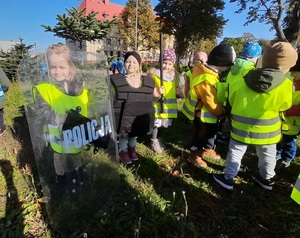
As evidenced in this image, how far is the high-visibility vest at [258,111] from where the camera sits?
7.47 feet

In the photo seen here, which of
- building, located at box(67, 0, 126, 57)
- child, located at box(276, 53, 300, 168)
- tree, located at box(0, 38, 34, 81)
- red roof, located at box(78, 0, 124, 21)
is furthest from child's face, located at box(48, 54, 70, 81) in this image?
red roof, located at box(78, 0, 124, 21)

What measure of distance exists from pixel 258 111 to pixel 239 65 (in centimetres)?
90

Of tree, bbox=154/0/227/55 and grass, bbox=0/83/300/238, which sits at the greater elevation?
tree, bbox=154/0/227/55

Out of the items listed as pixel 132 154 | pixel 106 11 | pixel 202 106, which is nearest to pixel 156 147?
pixel 132 154

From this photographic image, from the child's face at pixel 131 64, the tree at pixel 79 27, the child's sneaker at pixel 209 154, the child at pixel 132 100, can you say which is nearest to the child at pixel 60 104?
the child at pixel 132 100

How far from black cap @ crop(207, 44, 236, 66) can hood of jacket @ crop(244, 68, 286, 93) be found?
85 centimetres

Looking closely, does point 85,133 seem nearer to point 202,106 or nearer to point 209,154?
point 202,106

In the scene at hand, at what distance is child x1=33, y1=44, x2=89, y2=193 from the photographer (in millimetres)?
1824

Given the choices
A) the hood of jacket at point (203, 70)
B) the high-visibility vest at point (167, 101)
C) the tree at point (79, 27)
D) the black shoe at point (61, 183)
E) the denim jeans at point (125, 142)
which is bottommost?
the denim jeans at point (125, 142)

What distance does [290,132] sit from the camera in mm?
3051

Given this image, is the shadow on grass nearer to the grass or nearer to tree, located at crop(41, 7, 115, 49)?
the grass

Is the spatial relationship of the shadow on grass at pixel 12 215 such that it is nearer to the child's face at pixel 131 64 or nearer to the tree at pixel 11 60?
the child's face at pixel 131 64

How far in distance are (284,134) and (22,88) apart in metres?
3.12

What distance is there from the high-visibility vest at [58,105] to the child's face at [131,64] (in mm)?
993
